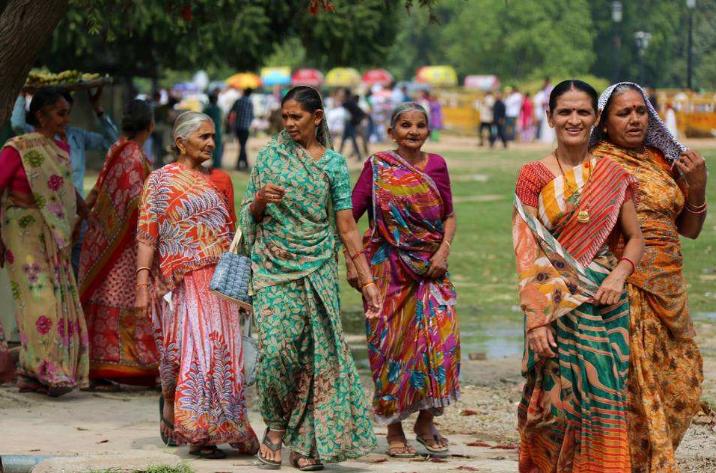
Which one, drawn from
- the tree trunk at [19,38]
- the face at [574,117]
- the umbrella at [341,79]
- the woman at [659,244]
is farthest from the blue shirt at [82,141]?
the umbrella at [341,79]

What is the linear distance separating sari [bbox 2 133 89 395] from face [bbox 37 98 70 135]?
3.2 inches

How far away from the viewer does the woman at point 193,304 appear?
7.44 metres

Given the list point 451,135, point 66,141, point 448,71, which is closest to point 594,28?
point 448,71

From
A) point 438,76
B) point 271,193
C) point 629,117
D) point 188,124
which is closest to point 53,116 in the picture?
point 188,124

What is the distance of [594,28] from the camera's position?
75875 mm

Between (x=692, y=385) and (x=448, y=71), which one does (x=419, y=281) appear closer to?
(x=692, y=385)

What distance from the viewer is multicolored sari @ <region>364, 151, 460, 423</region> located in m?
7.81

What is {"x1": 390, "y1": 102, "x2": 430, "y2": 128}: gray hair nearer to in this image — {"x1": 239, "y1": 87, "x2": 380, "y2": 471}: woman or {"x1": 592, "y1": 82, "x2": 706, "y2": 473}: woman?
{"x1": 239, "y1": 87, "x2": 380, "y2": 471}: woman

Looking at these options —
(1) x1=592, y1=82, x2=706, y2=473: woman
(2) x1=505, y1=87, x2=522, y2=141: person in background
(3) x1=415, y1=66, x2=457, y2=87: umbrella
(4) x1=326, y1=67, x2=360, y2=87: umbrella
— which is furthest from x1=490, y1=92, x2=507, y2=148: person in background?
(3) x1=415, y1=66, x2=457, y2=87: umbrella

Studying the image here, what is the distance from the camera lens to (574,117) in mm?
6047

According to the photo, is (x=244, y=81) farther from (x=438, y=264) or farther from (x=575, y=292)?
(x=575, y=292)

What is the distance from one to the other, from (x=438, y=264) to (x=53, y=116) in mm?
2972

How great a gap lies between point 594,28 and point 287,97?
231 feet

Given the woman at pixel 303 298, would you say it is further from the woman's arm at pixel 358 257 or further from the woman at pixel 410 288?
the woman at pixel 410 288
